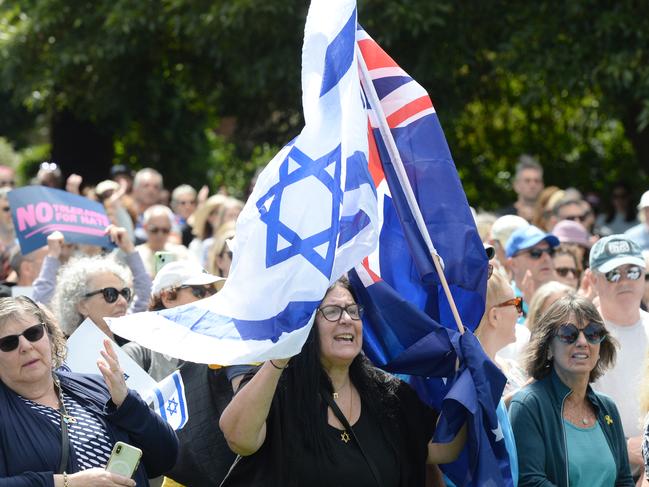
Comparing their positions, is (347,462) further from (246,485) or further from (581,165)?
(581,165)

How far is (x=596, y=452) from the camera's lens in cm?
524

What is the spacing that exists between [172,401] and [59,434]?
0.78m

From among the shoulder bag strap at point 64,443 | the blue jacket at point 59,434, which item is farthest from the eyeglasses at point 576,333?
the shoulder bag strap at point 64,443

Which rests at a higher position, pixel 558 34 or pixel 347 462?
pixel 558 34

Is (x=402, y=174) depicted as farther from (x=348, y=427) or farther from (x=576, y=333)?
(x=576, y=333)

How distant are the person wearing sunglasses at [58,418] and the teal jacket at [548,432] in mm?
1466

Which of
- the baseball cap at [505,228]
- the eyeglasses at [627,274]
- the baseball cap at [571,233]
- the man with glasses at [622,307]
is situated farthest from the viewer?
the baseball cap at [571,233]

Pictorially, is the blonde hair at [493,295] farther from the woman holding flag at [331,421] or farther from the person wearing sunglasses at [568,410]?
the woman holding flag at [331,421]

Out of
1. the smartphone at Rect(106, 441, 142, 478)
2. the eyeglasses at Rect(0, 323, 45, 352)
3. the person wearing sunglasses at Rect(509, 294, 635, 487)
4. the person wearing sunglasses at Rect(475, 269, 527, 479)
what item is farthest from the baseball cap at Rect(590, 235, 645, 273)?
the eyeglasses at Rect(0, 323, 45, 352)

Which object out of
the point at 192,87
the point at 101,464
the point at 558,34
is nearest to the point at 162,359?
the point at 101,464

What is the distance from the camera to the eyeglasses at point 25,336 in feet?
15.1

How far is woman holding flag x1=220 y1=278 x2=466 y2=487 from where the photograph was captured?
430cm

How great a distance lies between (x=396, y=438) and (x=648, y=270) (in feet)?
11.4

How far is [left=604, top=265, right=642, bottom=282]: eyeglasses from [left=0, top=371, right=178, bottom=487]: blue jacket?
2797mm
